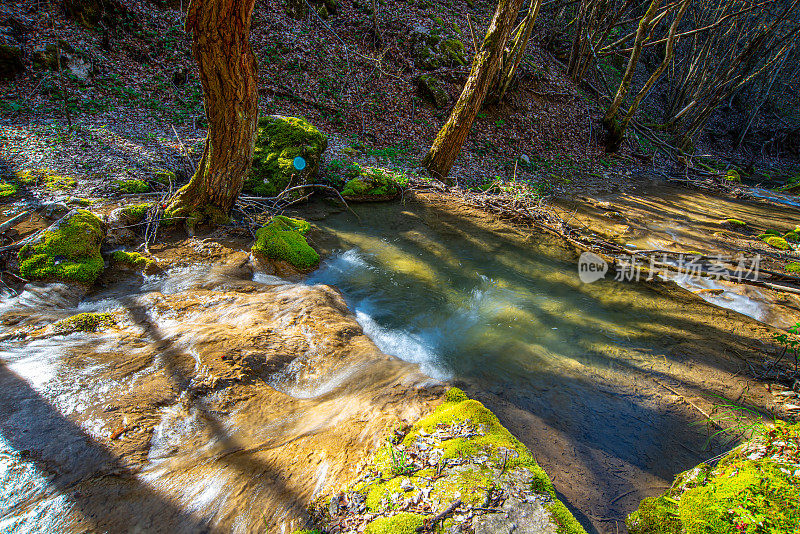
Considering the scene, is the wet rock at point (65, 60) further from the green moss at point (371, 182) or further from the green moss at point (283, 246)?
the green moss at point (283, 246)

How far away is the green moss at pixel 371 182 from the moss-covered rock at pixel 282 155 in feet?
3.23

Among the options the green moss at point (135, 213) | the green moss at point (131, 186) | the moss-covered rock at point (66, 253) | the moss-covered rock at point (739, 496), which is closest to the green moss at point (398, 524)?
the moss-covered rock at point (739, 496)

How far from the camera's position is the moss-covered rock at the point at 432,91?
496 inches

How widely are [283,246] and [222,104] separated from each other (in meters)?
2.27

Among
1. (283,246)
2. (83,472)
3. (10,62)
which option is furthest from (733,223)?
(10,62)

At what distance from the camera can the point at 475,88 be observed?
27.3 feet

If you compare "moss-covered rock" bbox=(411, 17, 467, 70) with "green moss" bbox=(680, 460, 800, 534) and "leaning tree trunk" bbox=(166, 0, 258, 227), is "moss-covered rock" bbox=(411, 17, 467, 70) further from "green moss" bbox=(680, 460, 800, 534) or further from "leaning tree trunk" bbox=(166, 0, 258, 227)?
"green moss" bbox=(680, 460, 800, 534)

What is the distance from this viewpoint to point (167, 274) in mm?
4855

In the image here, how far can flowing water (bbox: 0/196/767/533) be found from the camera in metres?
2.32

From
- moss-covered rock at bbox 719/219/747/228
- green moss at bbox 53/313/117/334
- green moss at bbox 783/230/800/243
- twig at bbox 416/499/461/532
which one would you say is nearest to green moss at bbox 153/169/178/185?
green moss at bbox 53/313/117/334

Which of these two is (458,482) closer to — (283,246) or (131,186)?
(283,246)

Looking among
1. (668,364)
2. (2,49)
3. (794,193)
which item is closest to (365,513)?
(668,364)

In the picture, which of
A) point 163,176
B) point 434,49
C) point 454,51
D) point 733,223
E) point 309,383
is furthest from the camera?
point 454,51

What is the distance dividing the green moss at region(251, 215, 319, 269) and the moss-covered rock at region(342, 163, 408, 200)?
2721 millimetres
